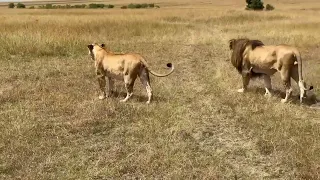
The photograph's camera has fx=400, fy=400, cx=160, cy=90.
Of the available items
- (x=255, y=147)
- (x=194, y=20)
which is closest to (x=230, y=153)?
(x=255, y=147)

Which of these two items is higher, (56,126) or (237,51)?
(237,51)

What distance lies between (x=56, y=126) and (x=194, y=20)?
2619 cm

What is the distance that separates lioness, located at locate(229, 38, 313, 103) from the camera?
27.5 feet

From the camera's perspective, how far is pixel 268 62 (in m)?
8.72

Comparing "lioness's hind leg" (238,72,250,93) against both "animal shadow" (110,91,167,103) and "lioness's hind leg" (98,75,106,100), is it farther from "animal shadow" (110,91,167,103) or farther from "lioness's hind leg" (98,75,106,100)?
"lioness's hind leg" (98,75,106,100)

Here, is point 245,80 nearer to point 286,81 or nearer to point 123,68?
point 286,81

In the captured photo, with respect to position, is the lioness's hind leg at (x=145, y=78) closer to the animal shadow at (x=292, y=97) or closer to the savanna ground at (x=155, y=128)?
the savanna ground at (x=155, y=128)

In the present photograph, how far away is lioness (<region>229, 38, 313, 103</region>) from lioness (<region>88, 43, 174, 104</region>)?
82.9 inches

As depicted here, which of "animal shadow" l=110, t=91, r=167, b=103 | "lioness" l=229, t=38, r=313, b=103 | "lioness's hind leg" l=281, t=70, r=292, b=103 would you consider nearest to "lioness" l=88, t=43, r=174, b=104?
"animal shadow" l=110, t=91, r=167, b=103

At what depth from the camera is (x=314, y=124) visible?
718 cm

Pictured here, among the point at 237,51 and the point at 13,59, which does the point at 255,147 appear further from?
the point at 13,59

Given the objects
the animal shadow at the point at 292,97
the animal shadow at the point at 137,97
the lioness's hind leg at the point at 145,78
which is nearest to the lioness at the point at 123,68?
the lioness's hind leg at the point at 145,78

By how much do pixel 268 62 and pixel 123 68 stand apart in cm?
318

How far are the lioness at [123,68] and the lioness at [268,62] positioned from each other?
2106 millimetres
